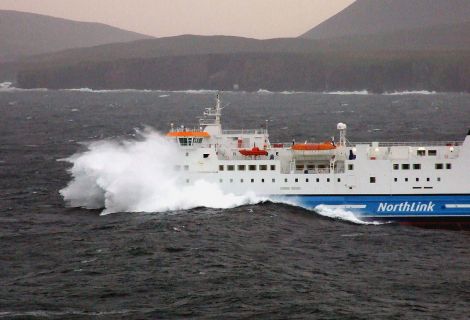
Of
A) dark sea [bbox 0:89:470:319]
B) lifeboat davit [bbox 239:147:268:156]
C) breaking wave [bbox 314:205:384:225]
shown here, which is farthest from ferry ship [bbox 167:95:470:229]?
dark sea [bbox 0:89:470:319]

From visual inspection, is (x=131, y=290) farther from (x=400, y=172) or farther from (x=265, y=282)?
(x=400, y=172)

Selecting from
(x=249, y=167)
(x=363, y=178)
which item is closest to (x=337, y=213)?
(x=363, y=178)

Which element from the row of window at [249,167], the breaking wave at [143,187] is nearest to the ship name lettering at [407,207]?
the row of window at [249,167]

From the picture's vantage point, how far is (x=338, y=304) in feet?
108

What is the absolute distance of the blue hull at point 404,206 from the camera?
46.6 metres

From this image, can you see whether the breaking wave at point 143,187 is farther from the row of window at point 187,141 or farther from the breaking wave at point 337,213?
the breaking wave at point 337,213

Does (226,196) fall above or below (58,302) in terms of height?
above

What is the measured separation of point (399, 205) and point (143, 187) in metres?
15.0

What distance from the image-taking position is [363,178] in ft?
154

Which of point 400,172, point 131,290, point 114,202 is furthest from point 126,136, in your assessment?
point 131,290

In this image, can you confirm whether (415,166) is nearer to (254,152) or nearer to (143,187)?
(254,152)

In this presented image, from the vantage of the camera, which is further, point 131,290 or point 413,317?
point 131,290

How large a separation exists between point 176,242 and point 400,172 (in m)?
13.9

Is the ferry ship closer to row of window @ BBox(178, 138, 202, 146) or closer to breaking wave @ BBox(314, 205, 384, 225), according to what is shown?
row of window @ BBox(178, 138, 202, 146)
